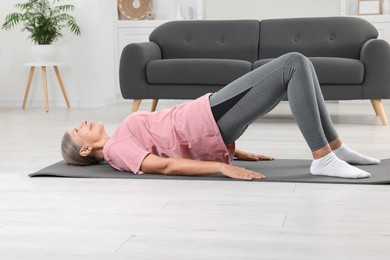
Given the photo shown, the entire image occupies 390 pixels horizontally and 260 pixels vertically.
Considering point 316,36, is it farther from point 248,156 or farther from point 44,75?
point 44,75

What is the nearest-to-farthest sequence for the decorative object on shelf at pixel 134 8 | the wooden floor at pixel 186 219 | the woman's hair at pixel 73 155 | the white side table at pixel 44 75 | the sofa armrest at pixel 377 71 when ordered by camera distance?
the wooden floor at pixel 186 219
the woman's hair at pixel 73 155
the sofa armrest at pixel 377 71
the white side table at pixel 44 75
the decorative object on shelf at pixel 134 8

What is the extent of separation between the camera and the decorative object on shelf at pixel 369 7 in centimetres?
667

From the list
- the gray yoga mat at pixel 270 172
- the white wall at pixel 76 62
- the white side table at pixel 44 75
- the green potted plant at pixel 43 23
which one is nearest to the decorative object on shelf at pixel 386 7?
the white wall at pixel 76 62

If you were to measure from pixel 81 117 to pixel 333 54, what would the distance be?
6.96ft

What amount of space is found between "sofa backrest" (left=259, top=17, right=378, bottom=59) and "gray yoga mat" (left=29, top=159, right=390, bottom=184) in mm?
2243

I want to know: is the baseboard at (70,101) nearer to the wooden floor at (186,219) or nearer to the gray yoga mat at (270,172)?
the wooden floor at (186,219)

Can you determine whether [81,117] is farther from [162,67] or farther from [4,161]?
[4,161]

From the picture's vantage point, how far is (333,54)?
5410mm

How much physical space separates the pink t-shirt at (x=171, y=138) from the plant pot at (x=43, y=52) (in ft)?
11.5

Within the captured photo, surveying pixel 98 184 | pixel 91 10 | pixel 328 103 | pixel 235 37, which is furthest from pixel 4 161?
pixel 328 103

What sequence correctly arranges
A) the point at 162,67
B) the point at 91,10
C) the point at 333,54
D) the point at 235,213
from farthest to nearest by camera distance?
the point at 91,10 < the point at 333,54 < the point at 162,67 < the point at 235,213

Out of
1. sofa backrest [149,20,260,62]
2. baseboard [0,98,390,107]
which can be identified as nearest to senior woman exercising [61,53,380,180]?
sofa backrest [149,20,260,62]

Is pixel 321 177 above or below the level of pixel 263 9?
below

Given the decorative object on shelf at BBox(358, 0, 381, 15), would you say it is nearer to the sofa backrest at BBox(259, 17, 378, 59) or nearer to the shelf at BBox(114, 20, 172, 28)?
the sofa backrest at BBox(259, 17, 378, 59)
